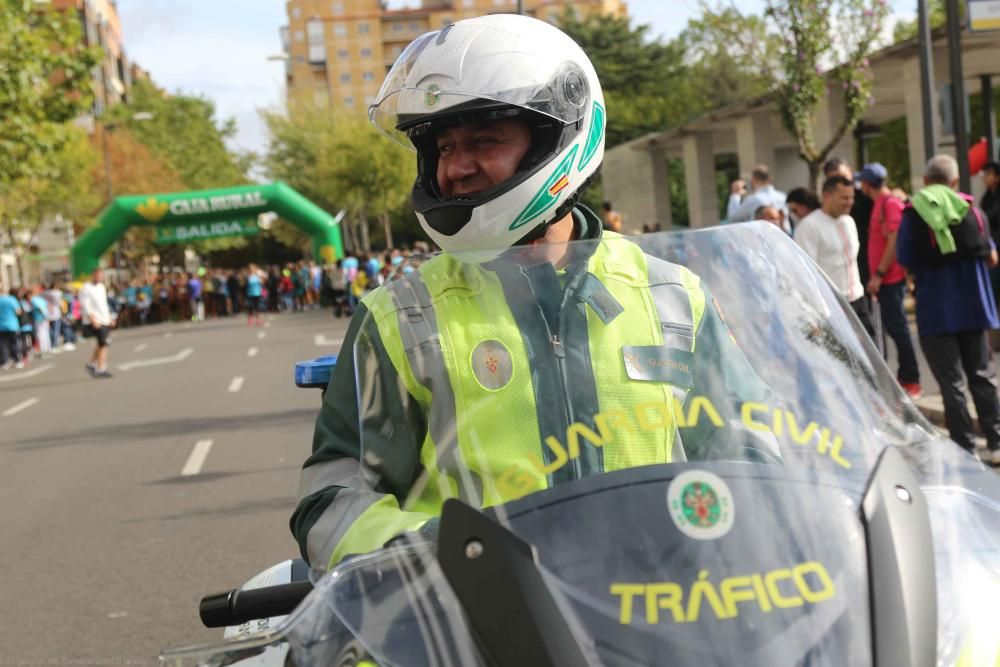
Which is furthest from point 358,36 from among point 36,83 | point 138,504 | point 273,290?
point 138,504

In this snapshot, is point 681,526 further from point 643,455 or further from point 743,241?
point 743,241

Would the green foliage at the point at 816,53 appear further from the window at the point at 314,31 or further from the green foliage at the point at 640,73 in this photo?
the window at the point at 314,31

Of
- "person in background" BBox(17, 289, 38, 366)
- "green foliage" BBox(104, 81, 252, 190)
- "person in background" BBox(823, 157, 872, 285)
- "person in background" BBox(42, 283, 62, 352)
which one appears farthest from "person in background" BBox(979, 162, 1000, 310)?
"green foliage" BBox(104, 81, 252, 190)

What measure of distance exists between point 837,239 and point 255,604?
25.5 ft

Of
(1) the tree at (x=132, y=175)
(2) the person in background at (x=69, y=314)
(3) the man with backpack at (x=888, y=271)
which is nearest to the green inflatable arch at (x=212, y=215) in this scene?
(2) the person in background at (x=69, y=314)

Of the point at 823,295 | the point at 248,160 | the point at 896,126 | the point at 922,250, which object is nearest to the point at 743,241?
the point at 823,295

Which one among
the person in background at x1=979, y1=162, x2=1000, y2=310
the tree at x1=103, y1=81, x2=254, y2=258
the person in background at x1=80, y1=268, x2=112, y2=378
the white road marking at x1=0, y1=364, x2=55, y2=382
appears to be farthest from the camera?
the tree at x1=103, y1=81, x2=254, y2=258

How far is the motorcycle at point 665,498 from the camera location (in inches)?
65.0

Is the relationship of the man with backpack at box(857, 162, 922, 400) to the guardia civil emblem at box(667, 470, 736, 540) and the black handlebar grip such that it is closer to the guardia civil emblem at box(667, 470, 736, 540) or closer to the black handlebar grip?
the black handlebar grip

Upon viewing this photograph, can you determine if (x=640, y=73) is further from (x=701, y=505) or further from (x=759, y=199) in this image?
(x=701, y=505)

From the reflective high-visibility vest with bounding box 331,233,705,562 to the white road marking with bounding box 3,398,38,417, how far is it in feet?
50.7

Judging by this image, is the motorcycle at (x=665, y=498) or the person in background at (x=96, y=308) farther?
the person in background at (x=96, y=308)

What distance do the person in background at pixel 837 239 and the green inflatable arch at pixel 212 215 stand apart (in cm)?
3283

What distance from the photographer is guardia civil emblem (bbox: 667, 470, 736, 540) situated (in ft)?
5.63
